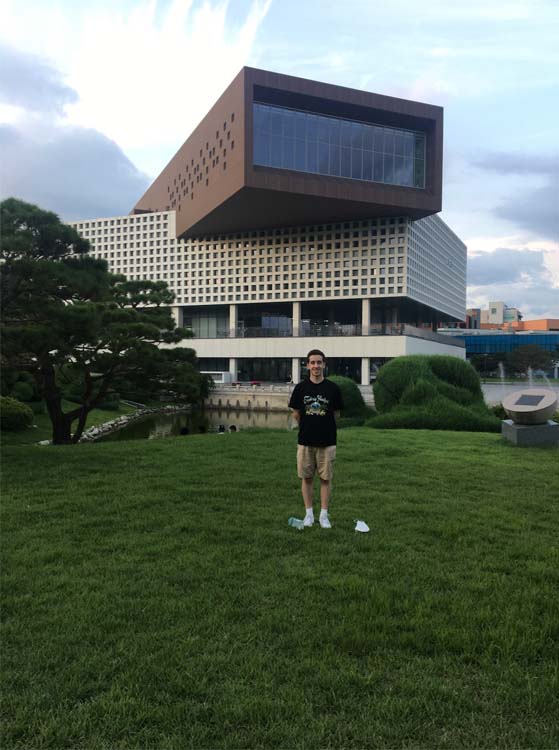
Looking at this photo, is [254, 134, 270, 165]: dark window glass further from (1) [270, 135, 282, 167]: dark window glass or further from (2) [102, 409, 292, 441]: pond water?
(2) [102, 409, 292, 441]: pond water

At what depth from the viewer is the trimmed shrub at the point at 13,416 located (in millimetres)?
18203

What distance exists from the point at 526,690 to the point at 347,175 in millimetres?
38008

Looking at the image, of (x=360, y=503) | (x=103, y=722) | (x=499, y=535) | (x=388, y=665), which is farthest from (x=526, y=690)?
(x=360, y=503)

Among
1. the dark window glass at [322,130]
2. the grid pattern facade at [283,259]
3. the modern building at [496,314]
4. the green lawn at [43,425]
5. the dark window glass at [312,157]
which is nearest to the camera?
the green lawn at [43,425]

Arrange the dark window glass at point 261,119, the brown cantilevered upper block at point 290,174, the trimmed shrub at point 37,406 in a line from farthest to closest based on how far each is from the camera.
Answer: the dark window glass at point 261,119
the brown cantilevered upper block at point 290,174
the trimmed shrub at point 37,406

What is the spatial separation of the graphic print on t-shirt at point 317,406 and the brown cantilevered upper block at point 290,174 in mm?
30090

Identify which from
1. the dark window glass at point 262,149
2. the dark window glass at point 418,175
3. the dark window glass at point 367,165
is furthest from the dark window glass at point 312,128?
the dark window glass at point 418,175

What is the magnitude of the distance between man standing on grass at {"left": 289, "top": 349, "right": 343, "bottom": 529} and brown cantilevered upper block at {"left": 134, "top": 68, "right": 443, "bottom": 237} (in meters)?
30.0

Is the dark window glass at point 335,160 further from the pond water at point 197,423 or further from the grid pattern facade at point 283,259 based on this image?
the pond water at point 197,423

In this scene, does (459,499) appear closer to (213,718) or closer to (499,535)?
(499,535)

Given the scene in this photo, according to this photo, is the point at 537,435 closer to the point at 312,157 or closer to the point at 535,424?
the point at 535,424

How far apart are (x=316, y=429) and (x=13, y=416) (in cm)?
1706

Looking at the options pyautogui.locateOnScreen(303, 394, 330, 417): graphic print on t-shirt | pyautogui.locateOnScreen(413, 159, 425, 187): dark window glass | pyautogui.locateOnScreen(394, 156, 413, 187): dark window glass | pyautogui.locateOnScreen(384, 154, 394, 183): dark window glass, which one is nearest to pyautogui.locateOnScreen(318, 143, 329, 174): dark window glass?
pyautogui.locateOnScreen(384, 154, 394, 183): dark window glass

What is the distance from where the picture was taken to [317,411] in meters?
4.83
